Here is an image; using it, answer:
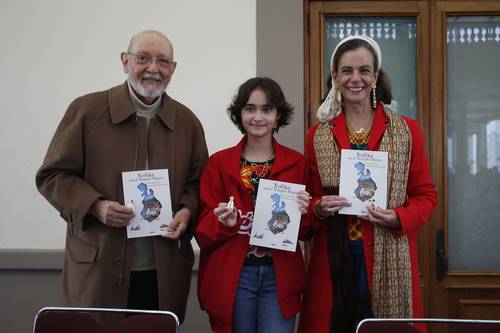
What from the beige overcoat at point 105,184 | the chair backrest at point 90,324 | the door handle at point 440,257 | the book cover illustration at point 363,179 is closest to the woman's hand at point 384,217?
the book cover illustration at point 363,179

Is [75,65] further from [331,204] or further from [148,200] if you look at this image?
[331,204]

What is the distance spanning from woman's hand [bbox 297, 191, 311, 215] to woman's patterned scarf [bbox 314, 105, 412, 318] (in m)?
0.19

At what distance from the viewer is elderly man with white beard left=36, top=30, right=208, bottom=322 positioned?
231 centimetres

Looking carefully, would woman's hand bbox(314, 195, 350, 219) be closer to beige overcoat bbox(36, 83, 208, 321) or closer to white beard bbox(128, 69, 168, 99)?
beige overcoat bbox(36, 83, 208, 321)

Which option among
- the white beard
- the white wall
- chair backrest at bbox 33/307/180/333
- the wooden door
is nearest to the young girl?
the white beard

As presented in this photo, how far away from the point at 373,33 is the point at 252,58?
0.96 meters

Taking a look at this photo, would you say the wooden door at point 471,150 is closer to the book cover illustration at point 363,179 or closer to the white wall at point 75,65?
the white wall at point 75,65

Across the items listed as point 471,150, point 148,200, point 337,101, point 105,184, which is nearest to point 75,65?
point 105,184

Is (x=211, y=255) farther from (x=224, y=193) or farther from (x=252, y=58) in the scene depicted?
(x=252, y=58)

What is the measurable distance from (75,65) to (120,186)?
1.84 m

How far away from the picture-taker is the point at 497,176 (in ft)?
12.2

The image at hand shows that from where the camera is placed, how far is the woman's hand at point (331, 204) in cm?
219

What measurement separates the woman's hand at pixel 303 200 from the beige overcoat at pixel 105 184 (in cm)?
57

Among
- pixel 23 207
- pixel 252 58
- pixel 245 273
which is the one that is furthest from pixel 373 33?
pixel 23 207
